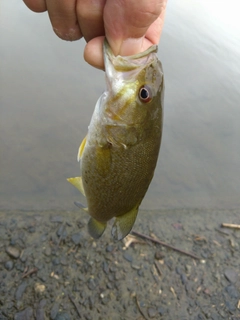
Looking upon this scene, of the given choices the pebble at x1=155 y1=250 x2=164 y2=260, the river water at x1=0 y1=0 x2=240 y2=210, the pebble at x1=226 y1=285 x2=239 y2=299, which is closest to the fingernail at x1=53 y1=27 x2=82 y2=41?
the river water at x1=0 y1=0 x2=240 y2=210

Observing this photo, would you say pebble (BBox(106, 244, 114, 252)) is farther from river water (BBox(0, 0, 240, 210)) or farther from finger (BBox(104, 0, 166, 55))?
finger (BBox(104, 0, 166, 55))

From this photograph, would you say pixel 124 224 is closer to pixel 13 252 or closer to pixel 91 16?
pixel 91 16

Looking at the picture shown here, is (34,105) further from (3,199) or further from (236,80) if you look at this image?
(236,80)

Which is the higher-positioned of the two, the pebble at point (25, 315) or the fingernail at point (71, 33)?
the fingernail at point (71, 33)

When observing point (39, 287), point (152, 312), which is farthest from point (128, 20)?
point (152, 312)

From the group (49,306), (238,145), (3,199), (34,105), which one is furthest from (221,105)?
(49,306)

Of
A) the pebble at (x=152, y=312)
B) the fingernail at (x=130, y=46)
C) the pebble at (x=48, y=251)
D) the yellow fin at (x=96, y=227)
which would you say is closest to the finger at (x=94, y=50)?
the fingernail at (x=130, y=46)

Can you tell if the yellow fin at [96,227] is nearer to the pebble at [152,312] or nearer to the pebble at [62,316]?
the pebble at [62,316]
